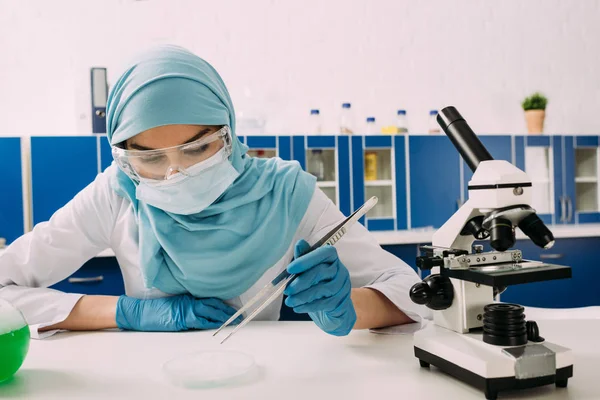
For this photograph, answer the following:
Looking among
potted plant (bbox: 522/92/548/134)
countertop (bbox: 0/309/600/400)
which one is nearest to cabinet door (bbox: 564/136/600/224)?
potted plant (bbox: 522/92/548/134)

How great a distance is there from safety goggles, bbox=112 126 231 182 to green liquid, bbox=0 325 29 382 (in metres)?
0.45

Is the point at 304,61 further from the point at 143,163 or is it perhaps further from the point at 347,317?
the point at 347,317

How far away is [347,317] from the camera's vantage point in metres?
1.05

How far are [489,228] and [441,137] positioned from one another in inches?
112

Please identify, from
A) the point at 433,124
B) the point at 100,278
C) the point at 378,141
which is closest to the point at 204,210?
the point at 100,278

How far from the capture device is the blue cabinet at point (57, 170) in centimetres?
316

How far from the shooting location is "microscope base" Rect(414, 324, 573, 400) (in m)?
0.75

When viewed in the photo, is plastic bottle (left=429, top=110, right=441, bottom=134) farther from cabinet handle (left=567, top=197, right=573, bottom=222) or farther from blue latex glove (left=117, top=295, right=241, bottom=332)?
blue latex glove (left=117, top=295, right=241, bottom=332)

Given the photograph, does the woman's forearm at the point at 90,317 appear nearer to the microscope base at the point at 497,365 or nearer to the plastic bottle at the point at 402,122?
the microscope base at the point at 497,365

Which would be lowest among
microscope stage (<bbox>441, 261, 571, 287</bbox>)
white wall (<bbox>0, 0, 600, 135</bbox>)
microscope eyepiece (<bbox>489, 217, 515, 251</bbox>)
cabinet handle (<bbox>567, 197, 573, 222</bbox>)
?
cabinet handle (<bbox>567, 197, 573, 222</bbox>)

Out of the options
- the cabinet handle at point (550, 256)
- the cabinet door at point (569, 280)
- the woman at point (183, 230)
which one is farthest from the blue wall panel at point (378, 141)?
the woman at point (183, 230)

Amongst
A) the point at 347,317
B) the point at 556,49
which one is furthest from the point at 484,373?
the point at 556,49

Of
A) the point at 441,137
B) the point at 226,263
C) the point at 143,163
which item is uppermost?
the point at 441,137

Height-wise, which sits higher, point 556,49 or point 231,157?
point 556,49
